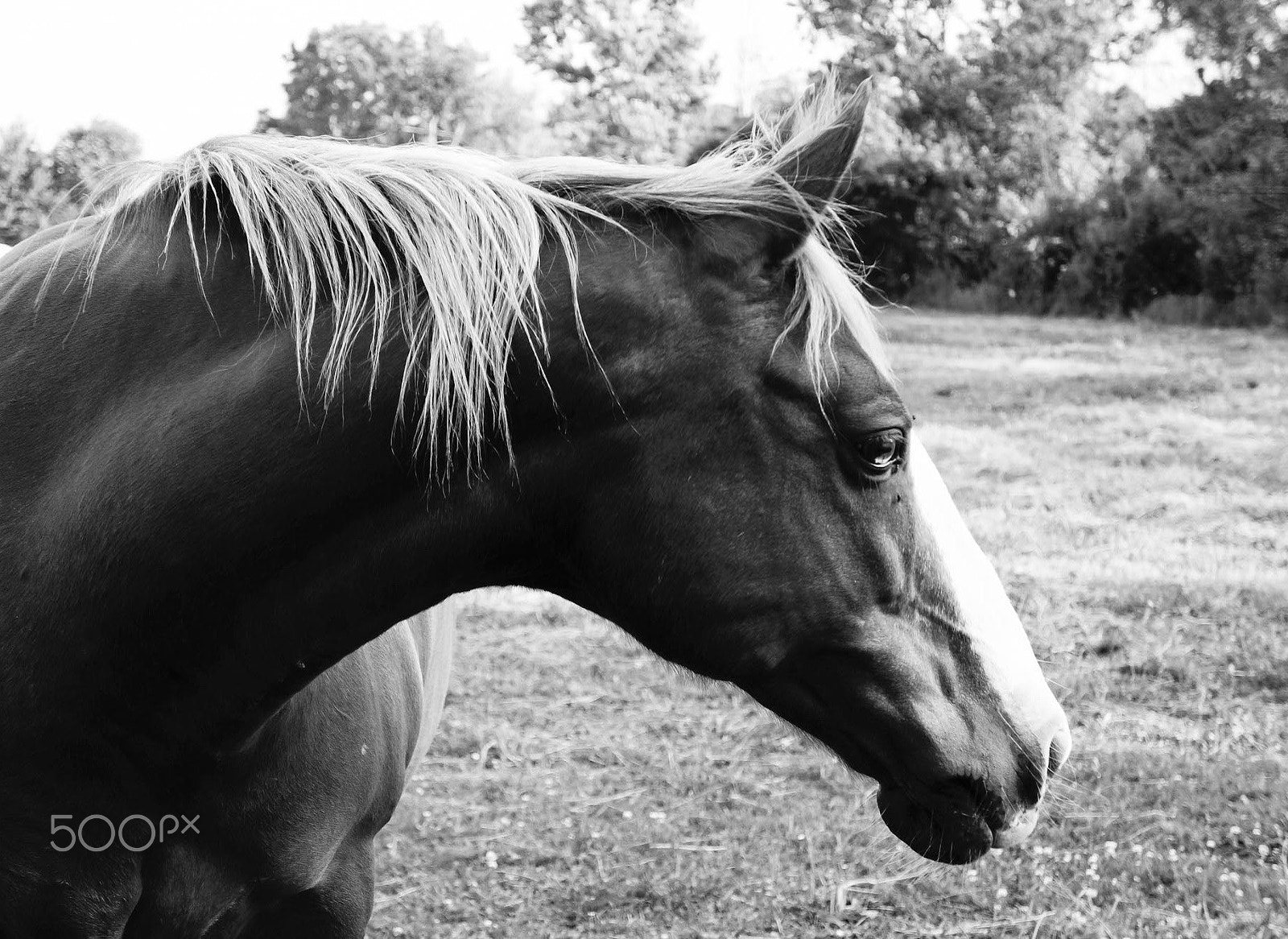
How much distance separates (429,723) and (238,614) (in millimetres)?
1457

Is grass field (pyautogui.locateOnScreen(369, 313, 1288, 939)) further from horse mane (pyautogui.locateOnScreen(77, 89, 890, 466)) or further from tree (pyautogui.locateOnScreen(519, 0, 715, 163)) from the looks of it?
tree (pyautogui.locateOnScreen(519, 0, 715, 163))

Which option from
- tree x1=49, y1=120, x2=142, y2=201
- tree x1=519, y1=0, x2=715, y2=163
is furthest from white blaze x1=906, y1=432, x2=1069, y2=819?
tree x1=519, y1=0, x2=715, y2=163

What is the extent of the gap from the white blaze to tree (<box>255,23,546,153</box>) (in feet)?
133

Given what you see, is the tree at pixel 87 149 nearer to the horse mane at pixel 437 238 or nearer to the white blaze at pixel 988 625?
the horse mane at pixel 437 238

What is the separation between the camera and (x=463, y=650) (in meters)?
5.48

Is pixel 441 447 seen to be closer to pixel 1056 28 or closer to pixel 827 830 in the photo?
pixel 827 830

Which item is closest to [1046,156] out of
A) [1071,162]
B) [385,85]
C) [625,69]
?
[1071,162]

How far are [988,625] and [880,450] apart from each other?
13.2 inches

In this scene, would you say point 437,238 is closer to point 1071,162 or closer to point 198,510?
point 198,510

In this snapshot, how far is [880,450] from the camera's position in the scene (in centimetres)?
153

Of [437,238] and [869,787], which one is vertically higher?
[437,238]

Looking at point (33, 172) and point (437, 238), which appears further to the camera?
point (33, 172)

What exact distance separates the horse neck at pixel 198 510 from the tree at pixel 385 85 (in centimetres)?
4048

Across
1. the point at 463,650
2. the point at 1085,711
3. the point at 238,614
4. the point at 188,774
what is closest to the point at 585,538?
the point at 238,614
